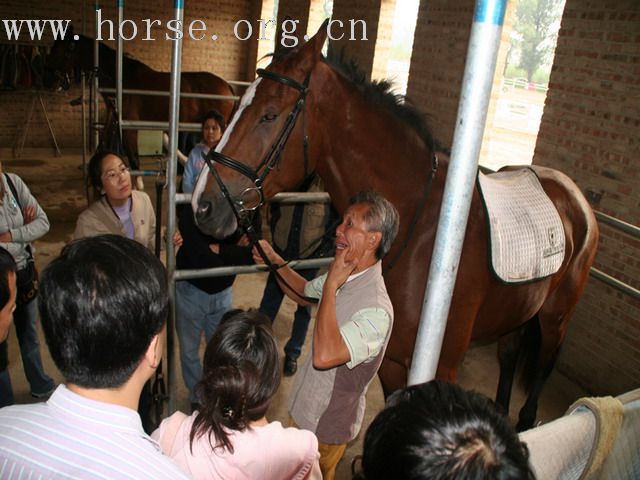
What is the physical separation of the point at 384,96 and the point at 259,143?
0.64 metres

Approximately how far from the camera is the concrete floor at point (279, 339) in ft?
11.3

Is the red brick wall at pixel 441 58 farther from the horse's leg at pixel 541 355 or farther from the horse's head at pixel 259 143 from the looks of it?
the horse's head at pixel 259 143

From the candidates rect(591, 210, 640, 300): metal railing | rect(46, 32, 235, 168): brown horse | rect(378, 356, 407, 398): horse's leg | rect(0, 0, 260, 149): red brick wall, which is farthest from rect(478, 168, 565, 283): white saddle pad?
rect(0, 0, 260, 149): red brick wall

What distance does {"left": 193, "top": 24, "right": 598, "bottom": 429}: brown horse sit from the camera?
2246mm

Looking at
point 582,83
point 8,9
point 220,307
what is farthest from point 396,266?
point 8,9

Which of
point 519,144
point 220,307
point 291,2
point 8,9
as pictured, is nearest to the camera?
point 220,307

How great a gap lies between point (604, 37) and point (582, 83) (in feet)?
1.11

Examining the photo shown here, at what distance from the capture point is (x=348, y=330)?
66.9 inches

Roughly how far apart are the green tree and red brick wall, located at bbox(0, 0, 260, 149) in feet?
84.7

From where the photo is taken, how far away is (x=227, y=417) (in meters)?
1.38

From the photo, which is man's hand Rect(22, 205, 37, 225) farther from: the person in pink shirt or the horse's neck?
the person in pink shirt

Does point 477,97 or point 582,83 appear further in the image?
point 582,83

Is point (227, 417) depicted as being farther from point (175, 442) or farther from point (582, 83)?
point (582, 83)

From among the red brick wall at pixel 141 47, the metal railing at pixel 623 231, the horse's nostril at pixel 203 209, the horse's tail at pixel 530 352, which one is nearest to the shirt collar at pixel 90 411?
the horse's nostril at pixel 203 209
